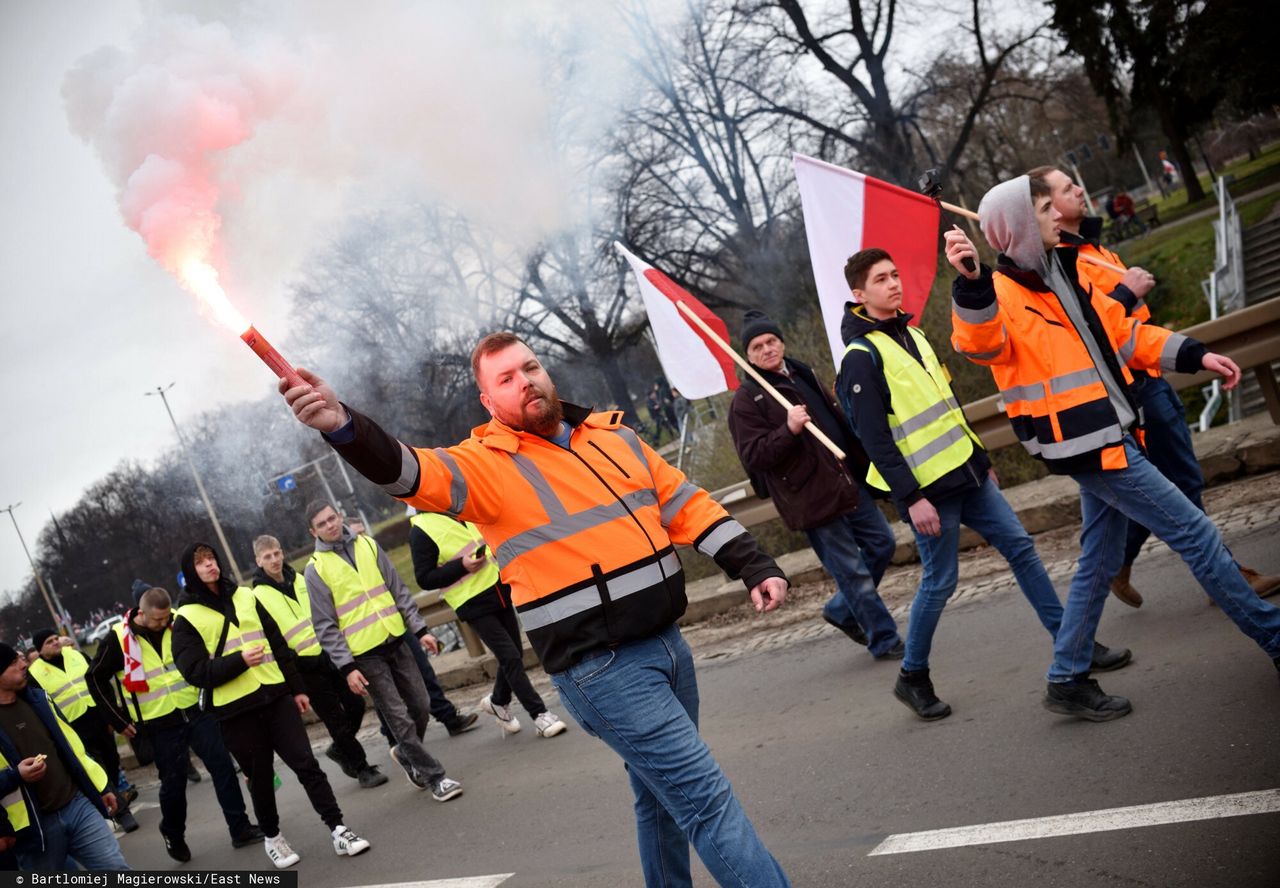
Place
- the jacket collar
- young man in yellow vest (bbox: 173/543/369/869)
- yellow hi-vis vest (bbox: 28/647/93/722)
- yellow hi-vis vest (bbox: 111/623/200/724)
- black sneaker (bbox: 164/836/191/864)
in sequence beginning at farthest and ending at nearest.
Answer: yellow hi-vis vest (bbox: 28/647/93/722), yellow hi-vis vest (bbox: 111/623/200/724), black sneaker (bbox: 164/836/191/864), young man in yellow vest (bbox: 173/543/369/869), the jacket collar

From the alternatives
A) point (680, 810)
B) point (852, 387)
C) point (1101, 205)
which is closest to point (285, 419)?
point (852, 387)

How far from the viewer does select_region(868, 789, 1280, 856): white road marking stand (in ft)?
11.5

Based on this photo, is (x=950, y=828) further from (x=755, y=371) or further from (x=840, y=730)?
(x=755, y=371)

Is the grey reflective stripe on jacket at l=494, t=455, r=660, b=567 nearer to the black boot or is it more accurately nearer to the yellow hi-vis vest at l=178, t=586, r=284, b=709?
the black boot

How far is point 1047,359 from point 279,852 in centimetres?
535

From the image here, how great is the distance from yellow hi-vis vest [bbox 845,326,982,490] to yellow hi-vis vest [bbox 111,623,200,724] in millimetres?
5847

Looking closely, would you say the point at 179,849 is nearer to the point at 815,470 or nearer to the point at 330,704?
the point at 330,704

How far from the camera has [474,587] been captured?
777cm

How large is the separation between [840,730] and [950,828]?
1.54 metres

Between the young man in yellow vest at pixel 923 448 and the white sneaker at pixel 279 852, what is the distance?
13.4 feet

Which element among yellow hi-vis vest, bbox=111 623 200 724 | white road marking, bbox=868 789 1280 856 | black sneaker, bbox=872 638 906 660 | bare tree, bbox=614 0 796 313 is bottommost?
black sneaker, bbox=872 638 906 660

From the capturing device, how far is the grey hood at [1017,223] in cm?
439

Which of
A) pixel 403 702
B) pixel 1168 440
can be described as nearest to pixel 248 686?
pixel 403 702

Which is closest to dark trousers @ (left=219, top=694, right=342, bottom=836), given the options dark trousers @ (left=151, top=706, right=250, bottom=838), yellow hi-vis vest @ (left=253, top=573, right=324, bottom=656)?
yellow hi-vis vest @ (left=253, top=573, right=324, bottom=656)
